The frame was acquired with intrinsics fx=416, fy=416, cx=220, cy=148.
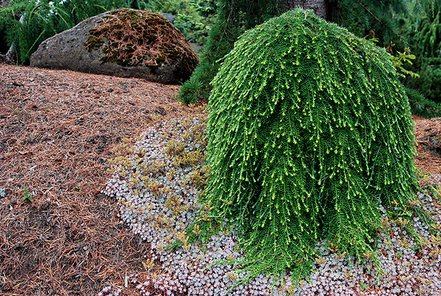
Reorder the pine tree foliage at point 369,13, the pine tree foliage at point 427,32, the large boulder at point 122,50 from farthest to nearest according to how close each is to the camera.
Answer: the pine tree foliage at point 427,32, the large boulder at point 122,50, the pine tree foliage at point 369,13

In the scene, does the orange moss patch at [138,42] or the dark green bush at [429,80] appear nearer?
the orange moss patch at [138,42]

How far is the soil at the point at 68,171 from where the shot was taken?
2.63 metres

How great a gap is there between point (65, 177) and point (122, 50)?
2.35m

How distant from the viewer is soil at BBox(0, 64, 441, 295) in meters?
2.63

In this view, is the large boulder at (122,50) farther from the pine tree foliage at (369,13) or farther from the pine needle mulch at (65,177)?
the pine tree foliage at (369,13)

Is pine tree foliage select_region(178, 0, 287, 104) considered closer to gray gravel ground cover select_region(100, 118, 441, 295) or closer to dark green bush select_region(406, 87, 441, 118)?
gray gravel ground cover select_region(100, 118, 441, 295)

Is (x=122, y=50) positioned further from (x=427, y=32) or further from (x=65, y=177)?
(x=427, y=32)


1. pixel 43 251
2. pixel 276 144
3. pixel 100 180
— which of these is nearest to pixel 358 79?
pixel 276 144

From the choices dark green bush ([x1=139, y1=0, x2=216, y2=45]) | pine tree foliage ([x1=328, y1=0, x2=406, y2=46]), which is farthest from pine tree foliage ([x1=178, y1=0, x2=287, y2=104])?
dark green bush ([x1=139, y1=0, x2=216, y2=45])

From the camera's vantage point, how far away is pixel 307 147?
8.36 feet

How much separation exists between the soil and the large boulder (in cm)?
39

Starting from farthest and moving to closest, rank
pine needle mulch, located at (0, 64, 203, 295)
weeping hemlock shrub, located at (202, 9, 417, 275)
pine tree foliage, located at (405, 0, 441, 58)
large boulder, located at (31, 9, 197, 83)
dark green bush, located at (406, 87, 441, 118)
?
pine tree foliage, located at (405, 0, 441, 58) < large boulder, located at (31, 9, 197, 83) < dark green bush, located at (406, 87, 441, 118) < pine needle mulch, located at (0, 64, 203, 295) < weeping hemlock shrub, located at (202, 9, 417, 275)

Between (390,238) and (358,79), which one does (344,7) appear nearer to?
(358,79)

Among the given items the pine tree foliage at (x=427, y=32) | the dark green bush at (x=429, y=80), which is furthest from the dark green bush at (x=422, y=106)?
the pine tree foliage at (x=427, y=32)
